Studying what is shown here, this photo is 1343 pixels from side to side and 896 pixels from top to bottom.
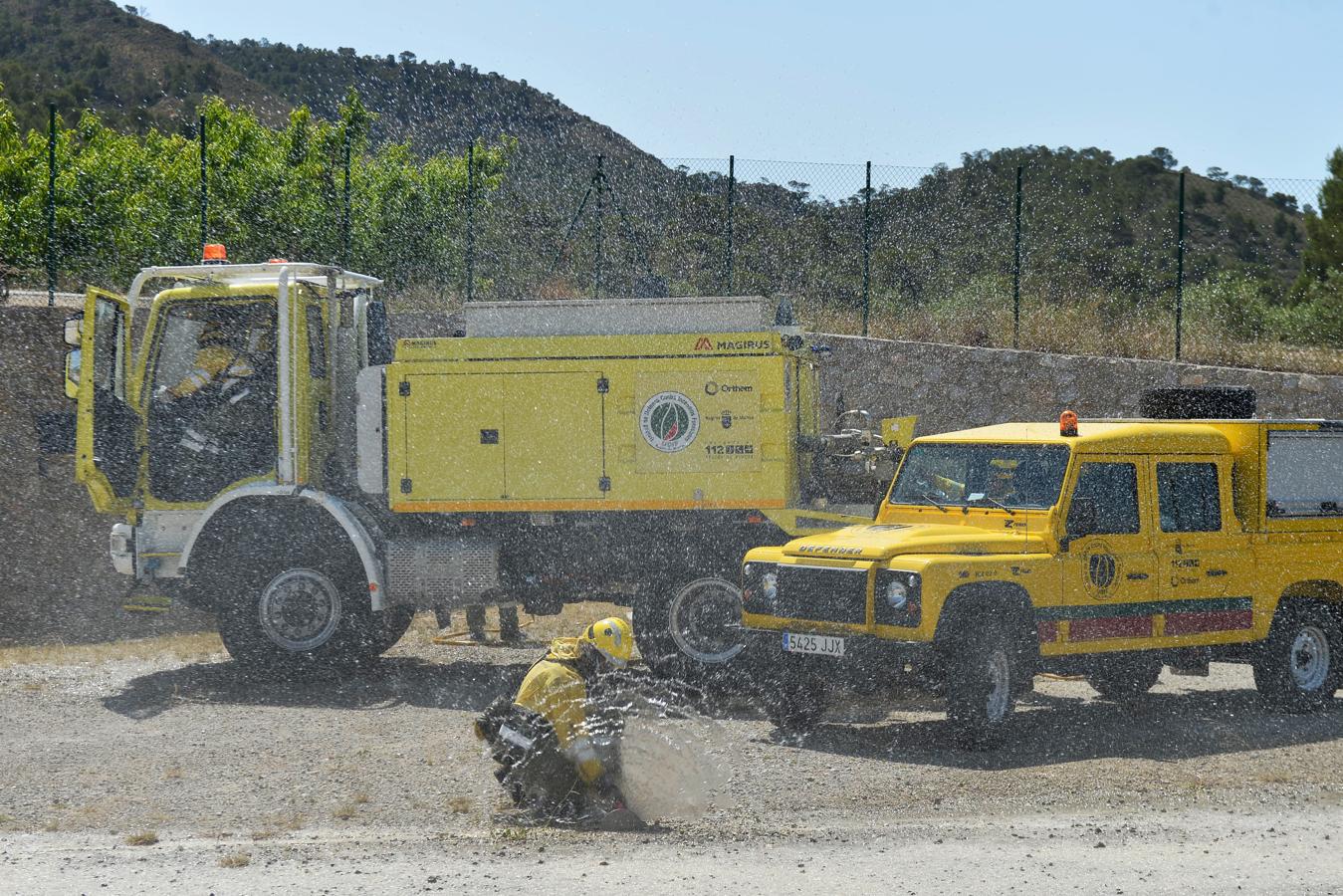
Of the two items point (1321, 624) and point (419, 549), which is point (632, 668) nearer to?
point (419, 549)

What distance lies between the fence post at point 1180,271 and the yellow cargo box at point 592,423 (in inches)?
356

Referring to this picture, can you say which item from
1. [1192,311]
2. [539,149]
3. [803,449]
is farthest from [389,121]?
[803,449]

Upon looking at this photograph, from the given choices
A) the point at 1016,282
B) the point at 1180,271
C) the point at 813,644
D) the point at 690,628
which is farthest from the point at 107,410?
the point at 1180,271

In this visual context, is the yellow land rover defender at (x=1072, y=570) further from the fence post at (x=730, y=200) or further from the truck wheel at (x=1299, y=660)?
the fence post at (x=730, y=200)

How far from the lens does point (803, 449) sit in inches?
477

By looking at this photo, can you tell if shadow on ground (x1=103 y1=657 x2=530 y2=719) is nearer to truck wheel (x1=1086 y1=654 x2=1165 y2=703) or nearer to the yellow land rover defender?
the yellow land rover defender

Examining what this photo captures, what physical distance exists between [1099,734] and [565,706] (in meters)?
4.57

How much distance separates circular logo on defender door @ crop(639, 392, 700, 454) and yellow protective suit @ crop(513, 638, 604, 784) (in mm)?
4254

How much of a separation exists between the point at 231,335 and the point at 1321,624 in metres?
9.55

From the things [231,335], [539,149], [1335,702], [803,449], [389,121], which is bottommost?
[1335,702]

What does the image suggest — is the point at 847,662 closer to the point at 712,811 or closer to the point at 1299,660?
the point at 712,811

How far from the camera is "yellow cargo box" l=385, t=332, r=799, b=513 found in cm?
1184

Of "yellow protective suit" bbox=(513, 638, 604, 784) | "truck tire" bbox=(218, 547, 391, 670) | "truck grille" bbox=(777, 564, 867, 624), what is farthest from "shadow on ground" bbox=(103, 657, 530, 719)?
"yellow protective suit" bbox=(513, 638, 604, 784)

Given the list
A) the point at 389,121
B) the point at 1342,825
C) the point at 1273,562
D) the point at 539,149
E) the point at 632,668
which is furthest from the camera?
the point at 389,121
